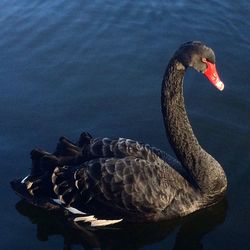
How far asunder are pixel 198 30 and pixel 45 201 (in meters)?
3.92

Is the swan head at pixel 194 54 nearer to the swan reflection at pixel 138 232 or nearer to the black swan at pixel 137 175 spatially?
the black swan at pixel 137 175

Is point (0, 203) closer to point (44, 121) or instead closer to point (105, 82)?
point (44, 121)

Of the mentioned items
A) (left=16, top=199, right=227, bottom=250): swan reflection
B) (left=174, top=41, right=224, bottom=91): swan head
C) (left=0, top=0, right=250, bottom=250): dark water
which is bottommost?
(left=16, top=199, right=227, bottom=250): swan reflection

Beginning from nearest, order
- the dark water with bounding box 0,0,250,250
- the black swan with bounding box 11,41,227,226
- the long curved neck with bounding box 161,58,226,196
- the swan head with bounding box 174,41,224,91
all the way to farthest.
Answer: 1. the swan head with bounding box 174,41,224,91
2. the black swan with bounding box 11,41,227,226
3. the long curved neck with bounding box 161,58,226,196
4. the dark water with bounding box 0,0,250,250

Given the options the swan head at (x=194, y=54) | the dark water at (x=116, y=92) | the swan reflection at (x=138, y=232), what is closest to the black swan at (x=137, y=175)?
the swan head at (x=194, y=54)

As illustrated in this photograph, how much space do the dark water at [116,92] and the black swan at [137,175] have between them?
23cm

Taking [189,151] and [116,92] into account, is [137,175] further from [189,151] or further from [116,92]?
[116,92]

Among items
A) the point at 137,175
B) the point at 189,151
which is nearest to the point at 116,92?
the point at 189,151

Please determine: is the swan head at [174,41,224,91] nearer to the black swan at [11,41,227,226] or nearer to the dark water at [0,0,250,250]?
the black swan at [11,41,227,226]

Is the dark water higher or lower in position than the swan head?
lower

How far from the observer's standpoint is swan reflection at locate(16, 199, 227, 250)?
4.68 m

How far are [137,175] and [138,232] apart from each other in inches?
23.1

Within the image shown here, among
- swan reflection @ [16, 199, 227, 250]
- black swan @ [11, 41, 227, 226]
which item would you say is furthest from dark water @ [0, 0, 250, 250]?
black swan @ [11, 41, 227, 226]

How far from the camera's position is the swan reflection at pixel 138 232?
4.68 metres
